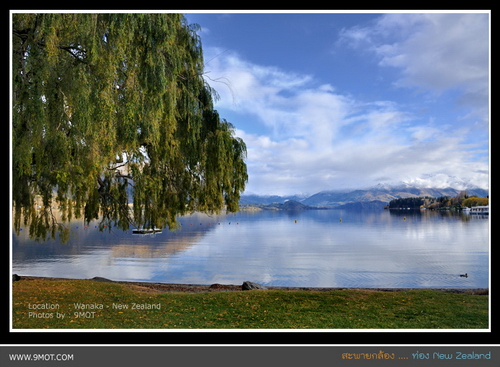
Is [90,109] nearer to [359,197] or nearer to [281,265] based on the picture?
[281,265]

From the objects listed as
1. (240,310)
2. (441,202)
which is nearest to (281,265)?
(240,310)

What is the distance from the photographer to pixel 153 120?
17.7 feet

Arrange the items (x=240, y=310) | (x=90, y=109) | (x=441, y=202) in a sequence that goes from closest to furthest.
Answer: (x=90, y=109) → (x=240, y=310) → (x=441, y=202)

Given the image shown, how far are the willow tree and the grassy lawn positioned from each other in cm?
182

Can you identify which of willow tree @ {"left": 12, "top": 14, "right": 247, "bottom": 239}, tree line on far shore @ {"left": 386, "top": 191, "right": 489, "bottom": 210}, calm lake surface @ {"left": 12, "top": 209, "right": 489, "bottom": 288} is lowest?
calm lake surface @ {"left": 12, "top": 209, "right": 489, "bottom": 288}

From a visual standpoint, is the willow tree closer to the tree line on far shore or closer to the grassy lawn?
the grassy lawn

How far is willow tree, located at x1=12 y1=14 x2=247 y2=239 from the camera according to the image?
4523 mm

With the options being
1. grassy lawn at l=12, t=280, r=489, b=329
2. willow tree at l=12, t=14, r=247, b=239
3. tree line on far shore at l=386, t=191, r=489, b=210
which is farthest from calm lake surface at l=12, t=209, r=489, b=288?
tree line on far shore at l=386, t=191, r=489, b=210

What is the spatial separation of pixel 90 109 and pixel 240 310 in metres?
4.67

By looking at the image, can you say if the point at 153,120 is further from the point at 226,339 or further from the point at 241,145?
the point at 226,339

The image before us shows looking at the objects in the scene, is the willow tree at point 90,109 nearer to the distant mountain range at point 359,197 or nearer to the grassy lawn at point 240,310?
the grassy lawn at point 240,310

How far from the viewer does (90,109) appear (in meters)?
4.54
